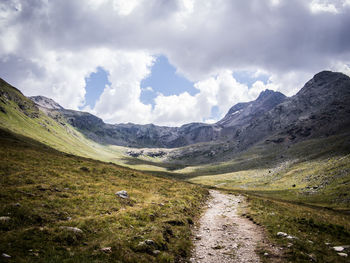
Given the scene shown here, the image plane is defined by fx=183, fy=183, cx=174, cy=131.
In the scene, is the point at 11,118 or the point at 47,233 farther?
the point at 11,118

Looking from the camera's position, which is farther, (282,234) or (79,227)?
(282,234)

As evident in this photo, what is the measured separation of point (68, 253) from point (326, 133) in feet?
808

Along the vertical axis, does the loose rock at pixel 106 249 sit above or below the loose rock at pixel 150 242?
above

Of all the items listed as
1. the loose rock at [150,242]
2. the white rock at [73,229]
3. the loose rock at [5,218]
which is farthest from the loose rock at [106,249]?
the loose rock at [5,218]

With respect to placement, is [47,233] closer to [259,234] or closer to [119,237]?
[119,237]

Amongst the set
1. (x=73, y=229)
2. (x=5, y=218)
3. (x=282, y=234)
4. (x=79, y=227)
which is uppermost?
(x=282, y=234)

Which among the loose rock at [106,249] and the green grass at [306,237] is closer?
the loose rock at [106,249]

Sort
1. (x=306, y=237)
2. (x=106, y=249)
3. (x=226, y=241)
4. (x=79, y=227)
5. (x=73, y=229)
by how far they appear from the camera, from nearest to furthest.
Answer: (x=106, y=249)
(x=73, y=229)
(x=79, y=227)
(x=226, y=241)
(x=306, y=237)

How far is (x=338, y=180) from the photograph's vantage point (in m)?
57.9

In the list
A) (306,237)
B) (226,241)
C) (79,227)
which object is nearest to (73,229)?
(79,227)

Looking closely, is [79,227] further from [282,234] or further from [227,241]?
[282,234]

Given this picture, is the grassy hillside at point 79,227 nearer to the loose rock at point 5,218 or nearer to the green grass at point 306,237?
the loose rock at point 5,218

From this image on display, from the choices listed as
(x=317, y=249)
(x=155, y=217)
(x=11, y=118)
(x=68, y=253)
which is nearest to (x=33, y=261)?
(x=68, y=253)

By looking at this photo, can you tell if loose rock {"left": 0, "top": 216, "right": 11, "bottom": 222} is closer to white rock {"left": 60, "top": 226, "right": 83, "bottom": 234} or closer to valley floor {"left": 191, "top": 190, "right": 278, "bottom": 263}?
white rock {"left": 60, "top": 226, "right": 83, "bottom": 234}
